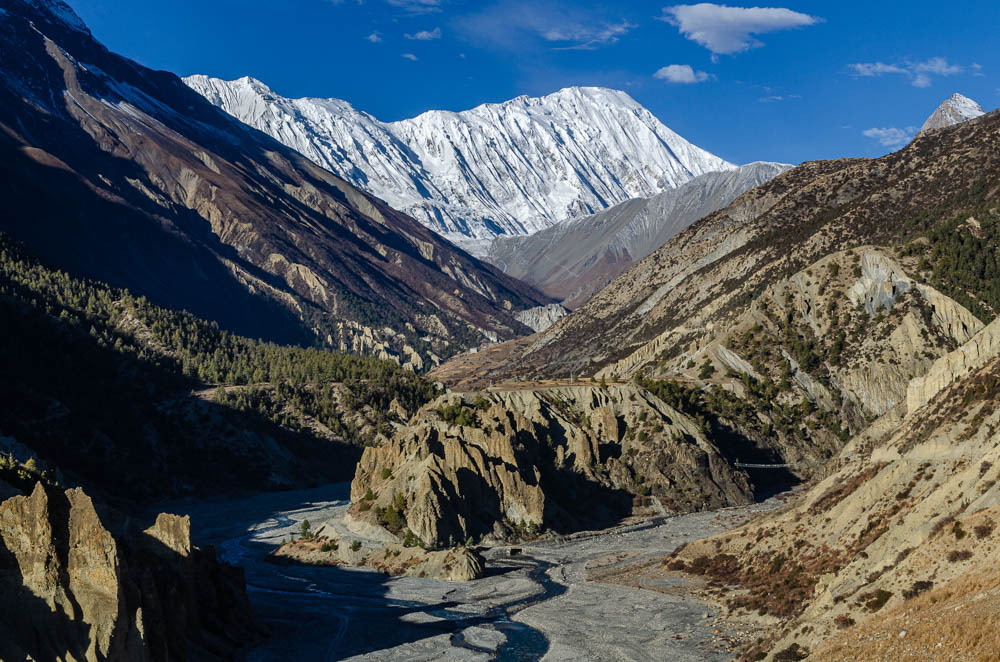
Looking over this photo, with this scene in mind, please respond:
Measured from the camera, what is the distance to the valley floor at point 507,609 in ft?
178

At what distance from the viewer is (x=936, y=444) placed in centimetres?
5834

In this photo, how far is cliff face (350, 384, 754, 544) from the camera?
9256cm

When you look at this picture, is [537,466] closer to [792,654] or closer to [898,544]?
[898,544]

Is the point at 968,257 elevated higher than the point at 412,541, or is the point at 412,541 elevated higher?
the point at 968,257

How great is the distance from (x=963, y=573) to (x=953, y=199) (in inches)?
5527

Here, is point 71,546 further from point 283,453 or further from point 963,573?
point 283,453

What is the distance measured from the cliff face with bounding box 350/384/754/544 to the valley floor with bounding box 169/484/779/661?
4.71 meters

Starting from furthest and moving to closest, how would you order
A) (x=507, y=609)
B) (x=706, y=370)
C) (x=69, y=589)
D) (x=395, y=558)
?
1. (x=706, y=370)
2. (x=395, y=558)
3. (x=507, y=609)
4. (x=69, y=589)

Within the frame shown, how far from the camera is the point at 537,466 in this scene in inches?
4195

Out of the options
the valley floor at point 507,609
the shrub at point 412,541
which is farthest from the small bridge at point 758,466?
the shrub at point 412,541

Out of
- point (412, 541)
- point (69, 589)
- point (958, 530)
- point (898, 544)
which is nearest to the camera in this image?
point (69, 589)

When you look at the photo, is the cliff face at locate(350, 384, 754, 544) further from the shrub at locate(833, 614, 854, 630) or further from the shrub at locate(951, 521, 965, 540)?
the shrub at locate(951, 521, 965, 540)

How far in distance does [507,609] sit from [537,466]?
132 feet

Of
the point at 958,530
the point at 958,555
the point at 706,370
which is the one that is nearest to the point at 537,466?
the point at 706,370
